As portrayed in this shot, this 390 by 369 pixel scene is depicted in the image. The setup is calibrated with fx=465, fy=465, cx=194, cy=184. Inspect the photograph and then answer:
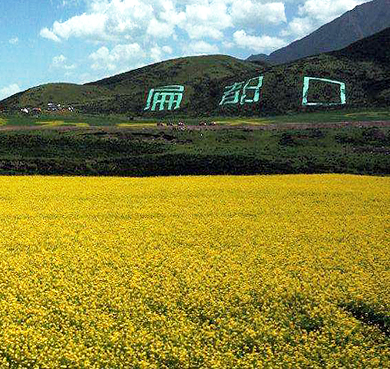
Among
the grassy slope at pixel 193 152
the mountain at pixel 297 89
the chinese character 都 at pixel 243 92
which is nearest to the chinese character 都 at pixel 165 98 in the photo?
the mountain at pixel 297 89

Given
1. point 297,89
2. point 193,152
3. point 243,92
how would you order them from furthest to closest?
1. point 243,92
2. point 297,89
3. point 193,152

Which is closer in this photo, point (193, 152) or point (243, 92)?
point (193, 152)

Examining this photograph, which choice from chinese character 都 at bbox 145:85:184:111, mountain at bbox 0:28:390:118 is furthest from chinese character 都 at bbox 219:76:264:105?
chinese character 都 at bbox 145:85:184:111

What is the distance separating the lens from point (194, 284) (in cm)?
1812

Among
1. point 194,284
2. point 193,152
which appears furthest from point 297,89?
point 194,284

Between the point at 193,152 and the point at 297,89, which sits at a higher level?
the point at 297,89

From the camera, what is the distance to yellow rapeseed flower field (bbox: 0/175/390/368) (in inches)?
538

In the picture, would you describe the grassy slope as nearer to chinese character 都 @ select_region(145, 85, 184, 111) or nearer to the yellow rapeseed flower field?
the yellow rapeseed flower field

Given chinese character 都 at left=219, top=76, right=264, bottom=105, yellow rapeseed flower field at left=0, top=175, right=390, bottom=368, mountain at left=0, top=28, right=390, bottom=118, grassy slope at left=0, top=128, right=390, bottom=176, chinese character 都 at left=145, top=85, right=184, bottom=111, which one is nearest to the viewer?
yellow rapeseed flower field at left=0, top=175, right=390, bottom=368

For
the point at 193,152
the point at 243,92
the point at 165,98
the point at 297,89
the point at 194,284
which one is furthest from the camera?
the point at 165,98

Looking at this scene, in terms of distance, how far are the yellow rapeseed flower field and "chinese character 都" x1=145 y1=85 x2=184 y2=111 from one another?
13215 cm

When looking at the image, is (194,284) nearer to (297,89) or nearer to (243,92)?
(297,89)

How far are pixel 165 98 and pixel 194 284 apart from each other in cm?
15910

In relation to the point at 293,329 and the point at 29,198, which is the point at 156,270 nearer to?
the point at 293,329
